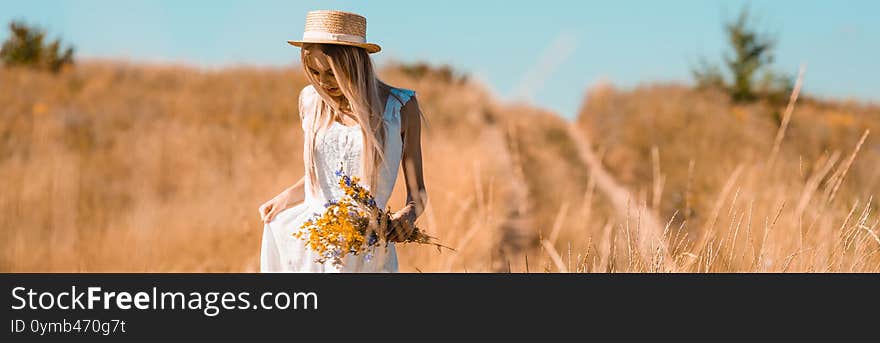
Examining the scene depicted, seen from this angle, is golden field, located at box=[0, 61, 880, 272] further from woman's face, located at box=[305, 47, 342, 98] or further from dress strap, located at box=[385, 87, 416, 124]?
woman's face, located at box=[305, 47, 342, 98]

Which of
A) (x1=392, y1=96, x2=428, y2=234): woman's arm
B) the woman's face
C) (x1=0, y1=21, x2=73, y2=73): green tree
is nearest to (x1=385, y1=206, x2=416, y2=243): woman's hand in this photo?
(x1=392, y1=96, x2=428, y2=234): woman's arm

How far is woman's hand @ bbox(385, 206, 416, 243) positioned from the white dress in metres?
0.13

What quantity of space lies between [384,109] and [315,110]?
0.21 metres

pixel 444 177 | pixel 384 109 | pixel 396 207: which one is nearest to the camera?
pixel 384 109

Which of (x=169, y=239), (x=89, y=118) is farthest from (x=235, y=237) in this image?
(x=89, y=118)

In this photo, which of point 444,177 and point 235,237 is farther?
point 444,177

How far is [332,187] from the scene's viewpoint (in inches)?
90.6

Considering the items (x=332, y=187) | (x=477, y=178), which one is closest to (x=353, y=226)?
(x=332, y=187)

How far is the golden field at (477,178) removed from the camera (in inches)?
146

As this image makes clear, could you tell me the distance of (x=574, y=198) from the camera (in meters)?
12.2

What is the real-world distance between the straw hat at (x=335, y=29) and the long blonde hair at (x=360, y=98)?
0.09ft

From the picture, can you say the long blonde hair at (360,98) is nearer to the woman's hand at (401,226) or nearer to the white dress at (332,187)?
the white dress at (332,187)

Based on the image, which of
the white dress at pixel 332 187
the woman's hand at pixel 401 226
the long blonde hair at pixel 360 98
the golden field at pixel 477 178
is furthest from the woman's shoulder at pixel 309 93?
the golden field at pixel 477 178
